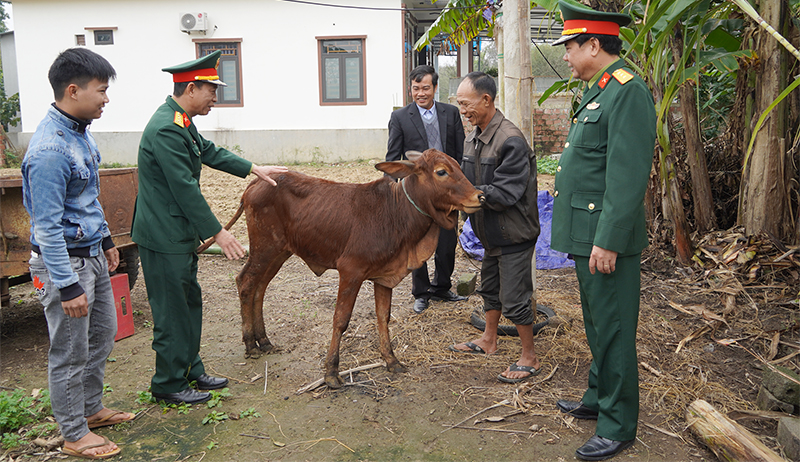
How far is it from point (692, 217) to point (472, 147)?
154 inches

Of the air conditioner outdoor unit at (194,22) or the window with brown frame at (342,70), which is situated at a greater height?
the air conditioner outdoor unit at (194,22)

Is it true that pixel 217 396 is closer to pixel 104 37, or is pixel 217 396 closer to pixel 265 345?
pixel 265 345

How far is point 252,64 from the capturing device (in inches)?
642

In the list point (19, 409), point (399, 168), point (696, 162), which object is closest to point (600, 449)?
point (399, 168)

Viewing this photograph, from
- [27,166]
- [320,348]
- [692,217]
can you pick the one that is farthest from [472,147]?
[692,217]

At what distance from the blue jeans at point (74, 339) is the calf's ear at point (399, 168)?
1919 mm

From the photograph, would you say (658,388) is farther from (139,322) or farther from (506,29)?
(139,322)

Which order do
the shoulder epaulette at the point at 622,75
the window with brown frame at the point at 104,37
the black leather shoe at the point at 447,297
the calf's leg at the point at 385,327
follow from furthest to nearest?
the window with brown frame at the point at 104,37, the black leather shoe at the point at 447,297, the calf's leg at the point at 385,327, the shoulder epaulette at the point at 622,75

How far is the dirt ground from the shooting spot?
137 inches

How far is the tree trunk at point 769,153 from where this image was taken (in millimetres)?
5488

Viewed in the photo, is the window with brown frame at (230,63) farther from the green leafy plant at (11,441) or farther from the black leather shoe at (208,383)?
the green leafy plant at (11,441)

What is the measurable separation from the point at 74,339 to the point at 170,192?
1105 millimetres

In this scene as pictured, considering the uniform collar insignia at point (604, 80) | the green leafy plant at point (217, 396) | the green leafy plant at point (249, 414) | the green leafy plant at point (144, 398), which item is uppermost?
the uniform collar insignia at point (604, 80)

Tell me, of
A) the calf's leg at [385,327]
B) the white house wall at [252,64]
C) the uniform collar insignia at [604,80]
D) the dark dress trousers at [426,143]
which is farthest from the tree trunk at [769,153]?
the white house wall at [252,64]
